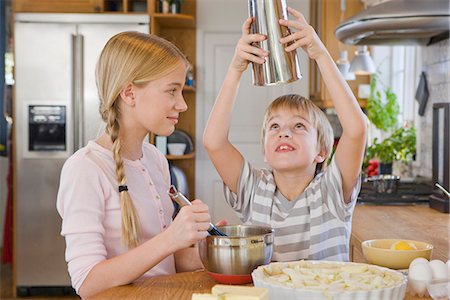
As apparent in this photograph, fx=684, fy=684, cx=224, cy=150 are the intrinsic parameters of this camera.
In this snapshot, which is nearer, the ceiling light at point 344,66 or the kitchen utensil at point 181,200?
the kitchen utensil at point 181,200

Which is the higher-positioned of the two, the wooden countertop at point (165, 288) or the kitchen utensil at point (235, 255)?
the kitchen utensil at point (235, 255)

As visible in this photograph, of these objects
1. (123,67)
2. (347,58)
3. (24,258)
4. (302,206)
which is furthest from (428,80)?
(24,258)

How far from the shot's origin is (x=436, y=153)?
121 inches

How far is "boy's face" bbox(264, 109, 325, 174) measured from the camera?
1.75 m

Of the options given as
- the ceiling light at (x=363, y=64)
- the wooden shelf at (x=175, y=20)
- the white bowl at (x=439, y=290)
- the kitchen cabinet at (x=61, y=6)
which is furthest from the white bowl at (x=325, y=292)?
the kitchen cabinet at (x=61, y=6)

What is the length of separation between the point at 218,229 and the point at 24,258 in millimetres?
3472

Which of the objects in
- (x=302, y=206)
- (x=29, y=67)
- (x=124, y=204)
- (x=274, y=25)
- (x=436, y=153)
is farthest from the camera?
(x=29, y=67)

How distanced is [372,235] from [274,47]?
3.65 ft

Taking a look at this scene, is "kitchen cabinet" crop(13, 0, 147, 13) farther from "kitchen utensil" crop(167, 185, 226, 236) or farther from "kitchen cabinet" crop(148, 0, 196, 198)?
"kitchen utensil" crop(167, 185, 226, 236)

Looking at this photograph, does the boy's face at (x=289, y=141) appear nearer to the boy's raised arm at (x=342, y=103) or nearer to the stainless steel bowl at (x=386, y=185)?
the boy's raised arm at (x=342, y=103)

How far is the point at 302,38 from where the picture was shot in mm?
1456

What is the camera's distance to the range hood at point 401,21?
280 centimetres

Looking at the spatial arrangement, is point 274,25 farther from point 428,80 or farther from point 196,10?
point 196,10

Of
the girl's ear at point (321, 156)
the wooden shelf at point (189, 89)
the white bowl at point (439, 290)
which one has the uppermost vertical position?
the wooden shelf at point (189, 89)
